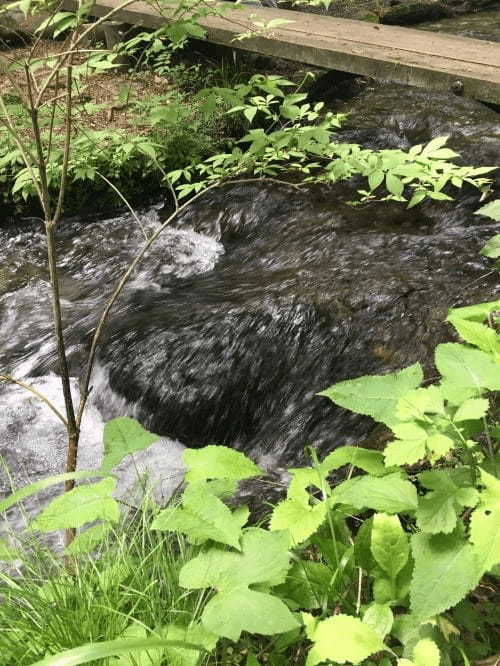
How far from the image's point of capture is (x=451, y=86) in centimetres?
488

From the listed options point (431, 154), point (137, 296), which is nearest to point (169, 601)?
point (431, 154)

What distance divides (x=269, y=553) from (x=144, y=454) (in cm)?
232

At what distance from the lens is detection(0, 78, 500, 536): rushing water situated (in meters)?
3.59

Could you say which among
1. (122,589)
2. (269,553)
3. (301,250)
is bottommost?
(301,250)

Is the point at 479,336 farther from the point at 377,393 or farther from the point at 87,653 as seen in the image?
the point at 87,653

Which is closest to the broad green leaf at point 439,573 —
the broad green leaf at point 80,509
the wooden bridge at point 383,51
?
the broad green leaf at point 80,509

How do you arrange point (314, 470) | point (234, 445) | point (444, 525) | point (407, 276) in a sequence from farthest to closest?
point (407, 276) → point (234, 445) → point (314, 470) → point (444, 525)

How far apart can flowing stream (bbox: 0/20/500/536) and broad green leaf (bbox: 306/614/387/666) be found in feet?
4.55

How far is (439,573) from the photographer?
4.26ft

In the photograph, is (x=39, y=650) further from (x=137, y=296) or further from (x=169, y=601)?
(x=137, y=296)

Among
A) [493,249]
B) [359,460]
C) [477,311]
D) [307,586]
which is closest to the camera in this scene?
[307,586]

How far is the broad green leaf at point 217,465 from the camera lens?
5.29 feet

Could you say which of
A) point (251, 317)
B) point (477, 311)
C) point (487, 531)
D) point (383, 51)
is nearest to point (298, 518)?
point (487, 531)

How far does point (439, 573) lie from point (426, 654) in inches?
6.0
